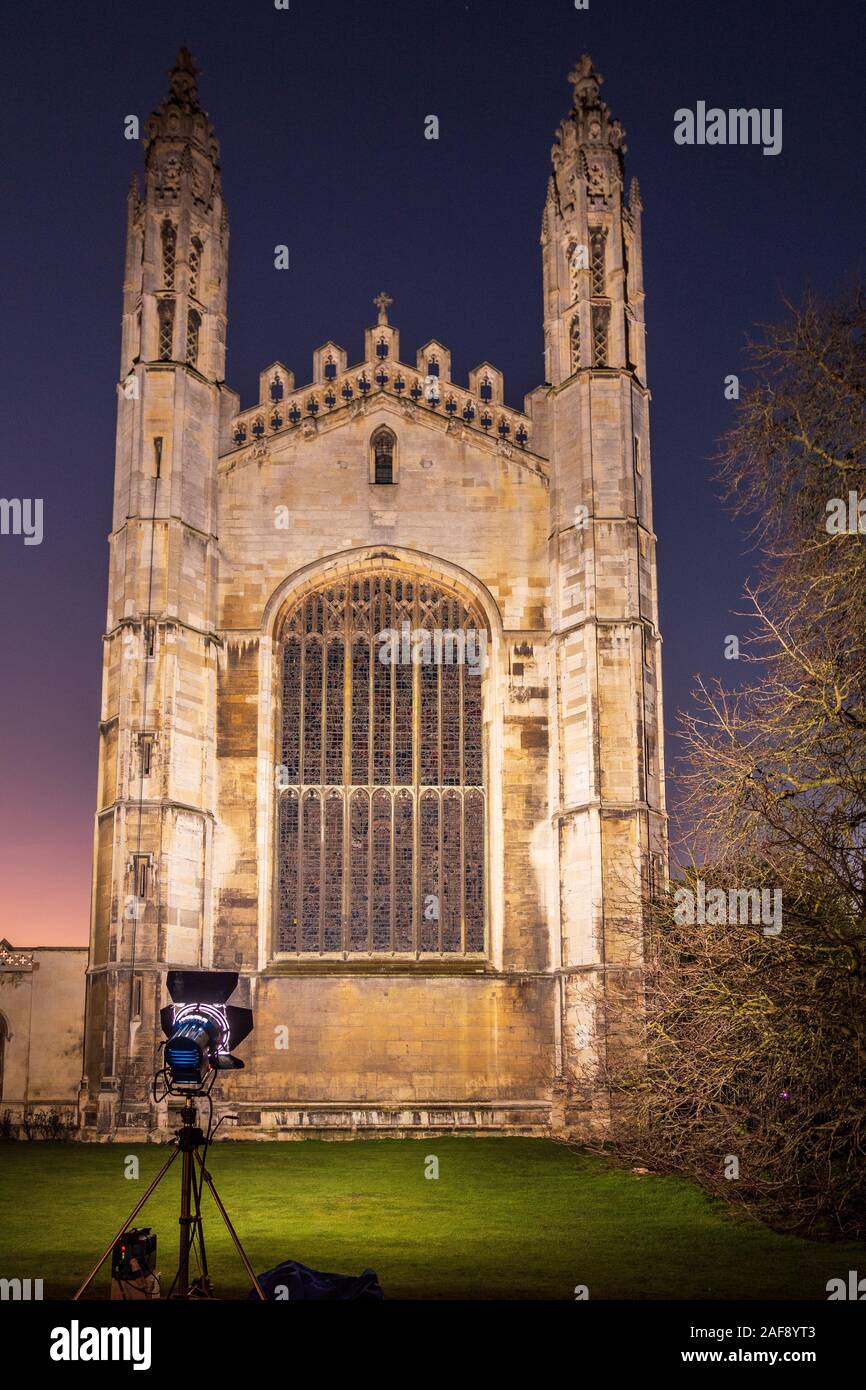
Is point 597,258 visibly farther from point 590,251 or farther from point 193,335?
point 193,335

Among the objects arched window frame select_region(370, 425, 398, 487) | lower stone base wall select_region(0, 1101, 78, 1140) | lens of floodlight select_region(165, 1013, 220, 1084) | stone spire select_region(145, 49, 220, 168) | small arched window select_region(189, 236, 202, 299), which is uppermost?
stone spire select_region(145, 49, 220, 168)

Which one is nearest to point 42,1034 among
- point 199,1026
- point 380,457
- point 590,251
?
point 380,457

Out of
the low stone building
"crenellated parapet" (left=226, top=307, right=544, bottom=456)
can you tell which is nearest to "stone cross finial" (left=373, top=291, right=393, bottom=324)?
"crenellated parapet" (left=226, top=307, right=544, bottom=456)

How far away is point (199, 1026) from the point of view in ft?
26.5

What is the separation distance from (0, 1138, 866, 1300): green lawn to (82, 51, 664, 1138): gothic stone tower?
2729 millimetres

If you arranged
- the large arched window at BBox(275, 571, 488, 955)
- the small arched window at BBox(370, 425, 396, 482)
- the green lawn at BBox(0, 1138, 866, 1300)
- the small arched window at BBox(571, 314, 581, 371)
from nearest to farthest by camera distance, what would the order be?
the green lawn at BBox(0, 1138, 866, 1300)
the large arched window at BBox(275, 571, 488, 955)
the small arched window at BBox(571, 314, 581, 371)
the small arched window at BBox(370, 425, 396, 482)

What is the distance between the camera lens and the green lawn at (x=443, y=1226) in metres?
9.20

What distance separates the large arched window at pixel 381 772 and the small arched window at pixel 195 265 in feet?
18.6

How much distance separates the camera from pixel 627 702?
805 inches

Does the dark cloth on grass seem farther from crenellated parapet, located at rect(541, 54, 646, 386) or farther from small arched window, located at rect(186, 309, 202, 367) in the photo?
small arched window, located at rect(186, 309, 202, 367)

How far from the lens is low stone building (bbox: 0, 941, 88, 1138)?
22125 millimetres

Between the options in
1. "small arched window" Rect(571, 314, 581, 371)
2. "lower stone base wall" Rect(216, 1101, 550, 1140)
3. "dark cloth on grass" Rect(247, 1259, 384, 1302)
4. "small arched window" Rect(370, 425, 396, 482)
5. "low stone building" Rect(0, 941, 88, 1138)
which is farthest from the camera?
"small arched window" Rect(370, 425, 396, 482)

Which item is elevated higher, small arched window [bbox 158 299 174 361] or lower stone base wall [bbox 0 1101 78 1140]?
small arched window [bbox 158 299 174 361]
